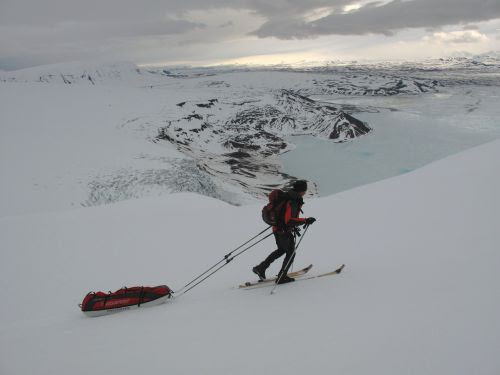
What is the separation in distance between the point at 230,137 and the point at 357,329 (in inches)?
4625

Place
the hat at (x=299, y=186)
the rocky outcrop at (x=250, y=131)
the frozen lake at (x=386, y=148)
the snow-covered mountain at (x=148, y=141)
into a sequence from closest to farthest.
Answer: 1. the hat at (x=299, y=186)
2. the snow-covered mountain at (x=148, y=141)
3. the rocky outcrop at (x=250, y=131)
4. the frozen lake at (x=386, y=148)

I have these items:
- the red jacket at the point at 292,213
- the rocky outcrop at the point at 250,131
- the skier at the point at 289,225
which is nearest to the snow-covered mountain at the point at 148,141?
the rocky outcrop at the point at 250,131

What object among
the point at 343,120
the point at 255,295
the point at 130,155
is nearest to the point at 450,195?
the point at 255,295

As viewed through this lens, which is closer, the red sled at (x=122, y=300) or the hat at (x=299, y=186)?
the hat at (x=299, y=186)

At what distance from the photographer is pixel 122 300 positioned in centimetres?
694

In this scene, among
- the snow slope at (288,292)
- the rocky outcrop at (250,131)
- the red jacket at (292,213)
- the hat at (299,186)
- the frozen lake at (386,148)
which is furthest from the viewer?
the frozen lake at (386,148)

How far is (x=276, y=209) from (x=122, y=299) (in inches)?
141

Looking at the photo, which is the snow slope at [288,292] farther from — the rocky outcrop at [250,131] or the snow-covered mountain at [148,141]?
the rocky outcrop at [250,131]

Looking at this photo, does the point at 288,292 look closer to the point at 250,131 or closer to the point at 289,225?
the point at 289,225

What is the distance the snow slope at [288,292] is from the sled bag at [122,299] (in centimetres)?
36

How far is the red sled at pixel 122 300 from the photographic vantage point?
6.84 m

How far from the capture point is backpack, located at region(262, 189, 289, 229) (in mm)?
6383

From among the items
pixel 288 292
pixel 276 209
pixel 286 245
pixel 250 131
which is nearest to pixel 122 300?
pixel 288 292

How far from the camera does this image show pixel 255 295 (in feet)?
21.6
